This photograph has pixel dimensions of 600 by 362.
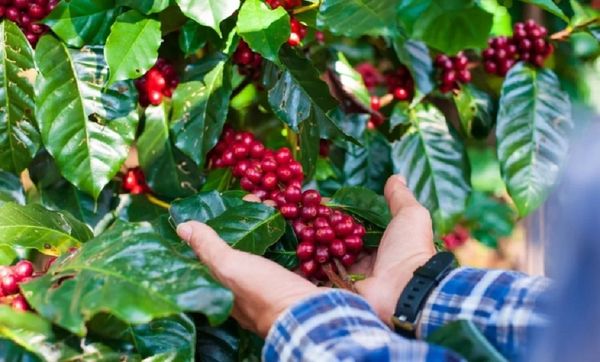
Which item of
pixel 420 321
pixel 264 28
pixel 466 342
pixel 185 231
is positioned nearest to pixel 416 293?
pixel 420 321

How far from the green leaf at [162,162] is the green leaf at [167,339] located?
0.37 meters

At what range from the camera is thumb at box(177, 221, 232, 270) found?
963 mm

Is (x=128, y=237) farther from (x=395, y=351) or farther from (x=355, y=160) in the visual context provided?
(x=355, y=160)

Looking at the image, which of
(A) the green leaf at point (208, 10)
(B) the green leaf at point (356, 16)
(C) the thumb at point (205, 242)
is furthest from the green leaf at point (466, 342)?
(A) the green leaf at point (208, 10)

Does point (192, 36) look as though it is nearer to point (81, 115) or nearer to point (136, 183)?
point (81, 115)

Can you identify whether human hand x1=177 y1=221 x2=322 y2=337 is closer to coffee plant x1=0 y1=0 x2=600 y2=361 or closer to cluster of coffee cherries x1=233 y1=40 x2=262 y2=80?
coffee plant x1=0 y1=0 x2=600 y2=361

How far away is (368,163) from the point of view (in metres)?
1.55

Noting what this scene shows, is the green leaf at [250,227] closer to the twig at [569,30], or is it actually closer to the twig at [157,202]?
the twig at [157,202]

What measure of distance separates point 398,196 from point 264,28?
302mm

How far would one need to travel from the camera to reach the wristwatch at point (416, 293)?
992mm

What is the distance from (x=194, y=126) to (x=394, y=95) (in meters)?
0.47

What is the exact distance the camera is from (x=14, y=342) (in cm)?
90

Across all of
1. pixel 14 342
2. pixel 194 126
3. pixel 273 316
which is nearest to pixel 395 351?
pixel 273 316

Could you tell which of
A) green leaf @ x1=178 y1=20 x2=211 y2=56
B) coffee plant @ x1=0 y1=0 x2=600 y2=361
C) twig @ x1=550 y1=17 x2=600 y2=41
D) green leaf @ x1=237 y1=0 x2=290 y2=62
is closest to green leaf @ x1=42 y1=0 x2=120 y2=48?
coffee plant @ x1=0 y1=0 x2=600 y2=361
